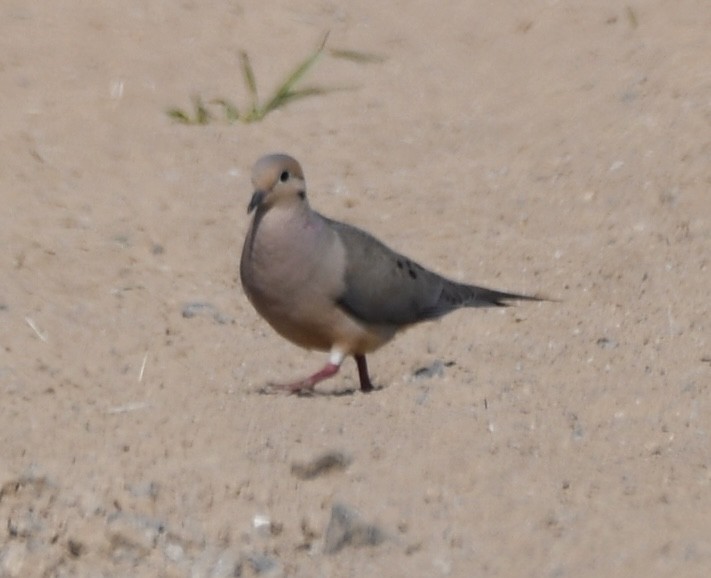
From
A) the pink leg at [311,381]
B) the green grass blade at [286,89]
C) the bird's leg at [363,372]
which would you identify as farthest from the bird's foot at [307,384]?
the green grass blade at [286,89]

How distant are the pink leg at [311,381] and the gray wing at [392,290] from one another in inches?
7.5

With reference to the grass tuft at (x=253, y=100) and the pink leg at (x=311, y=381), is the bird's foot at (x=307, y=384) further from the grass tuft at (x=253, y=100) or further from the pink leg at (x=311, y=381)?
the grass tuft at (x=253, y=100)

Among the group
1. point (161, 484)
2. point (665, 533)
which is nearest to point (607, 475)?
point (665, 533)

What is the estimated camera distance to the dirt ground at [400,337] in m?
4.87

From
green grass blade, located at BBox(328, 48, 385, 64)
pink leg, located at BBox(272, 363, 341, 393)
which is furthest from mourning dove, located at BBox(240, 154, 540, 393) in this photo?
green grass blade, located at BBox(328, 48, 385, 64)

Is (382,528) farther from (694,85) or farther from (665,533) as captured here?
(694,85)

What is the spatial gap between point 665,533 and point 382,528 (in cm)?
74

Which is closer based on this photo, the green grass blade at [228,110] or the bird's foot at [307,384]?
the bird's foot at [307,384]

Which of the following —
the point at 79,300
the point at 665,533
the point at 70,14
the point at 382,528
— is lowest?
the point at 70,14

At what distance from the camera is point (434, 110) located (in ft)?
27.9

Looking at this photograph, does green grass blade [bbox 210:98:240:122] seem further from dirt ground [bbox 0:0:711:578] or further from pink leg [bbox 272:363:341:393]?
pink leg [bbox 272:363:341:393]

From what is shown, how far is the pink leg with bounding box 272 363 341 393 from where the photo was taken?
580 centimetres

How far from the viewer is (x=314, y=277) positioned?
18.8 ft

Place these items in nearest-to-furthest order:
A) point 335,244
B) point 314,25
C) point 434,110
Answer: point 335,244 < point 434,110 < point 314,25
